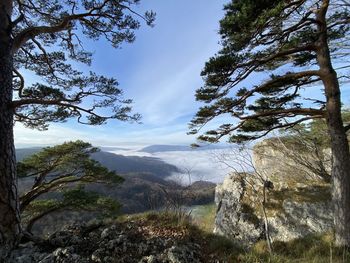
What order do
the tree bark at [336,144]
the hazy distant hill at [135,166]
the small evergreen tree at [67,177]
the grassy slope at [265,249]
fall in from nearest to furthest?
the grassy slope at [265,249], the tree bark at [336,144], the small evergreen tree at [67,177], the hazy distant hill at [135,166]

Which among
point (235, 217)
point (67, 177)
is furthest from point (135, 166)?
point (235, 217)

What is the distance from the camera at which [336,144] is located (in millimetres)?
5555

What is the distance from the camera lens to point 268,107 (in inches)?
258

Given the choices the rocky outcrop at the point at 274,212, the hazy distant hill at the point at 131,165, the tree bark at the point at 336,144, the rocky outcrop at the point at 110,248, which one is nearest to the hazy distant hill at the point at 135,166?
the hazy distant hill at the point at 131,165

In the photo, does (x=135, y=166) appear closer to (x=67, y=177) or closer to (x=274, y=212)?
(x=67, y=177)

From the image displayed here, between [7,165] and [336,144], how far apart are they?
6286 millimetres

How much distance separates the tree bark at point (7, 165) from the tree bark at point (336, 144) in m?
6.03

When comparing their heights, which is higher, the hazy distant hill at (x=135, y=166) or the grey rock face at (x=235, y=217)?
the grey rock face at (x=235, y=217)

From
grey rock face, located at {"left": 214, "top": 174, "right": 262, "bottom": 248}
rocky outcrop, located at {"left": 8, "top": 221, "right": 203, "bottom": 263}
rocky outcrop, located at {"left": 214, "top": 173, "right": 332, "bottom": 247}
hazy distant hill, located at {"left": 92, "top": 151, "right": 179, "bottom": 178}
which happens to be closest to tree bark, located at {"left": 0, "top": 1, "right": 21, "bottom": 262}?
rocky outcrop, located at {"left": 8, "top": 221, "right": 203, "bottom": 263}

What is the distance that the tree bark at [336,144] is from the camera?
5.43m

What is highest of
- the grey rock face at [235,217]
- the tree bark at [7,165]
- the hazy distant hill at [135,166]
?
the tree bark at [7,165]

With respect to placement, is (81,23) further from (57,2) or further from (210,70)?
(210,70)

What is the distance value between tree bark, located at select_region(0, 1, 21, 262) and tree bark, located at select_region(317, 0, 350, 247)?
603 centimetres

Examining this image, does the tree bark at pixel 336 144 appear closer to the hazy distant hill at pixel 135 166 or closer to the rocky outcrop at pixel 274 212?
the rocky outcrop at pixel 274 212
